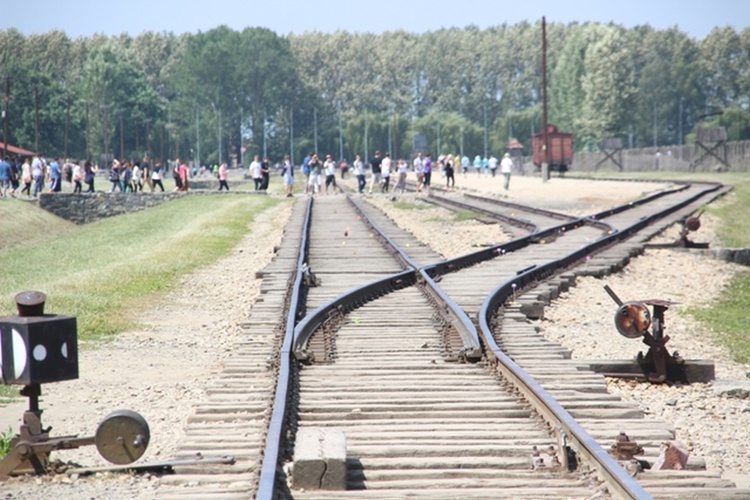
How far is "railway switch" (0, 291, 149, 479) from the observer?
726cm

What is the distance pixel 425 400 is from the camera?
29.9 feet

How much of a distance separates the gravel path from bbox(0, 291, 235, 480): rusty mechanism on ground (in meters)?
0.15

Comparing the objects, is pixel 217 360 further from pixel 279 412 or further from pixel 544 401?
pixel 544 401

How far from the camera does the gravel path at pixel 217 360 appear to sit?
8227mm

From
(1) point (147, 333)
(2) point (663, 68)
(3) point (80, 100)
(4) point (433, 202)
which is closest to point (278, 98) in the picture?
(3) point (80, 100)

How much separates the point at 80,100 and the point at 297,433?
139 metres

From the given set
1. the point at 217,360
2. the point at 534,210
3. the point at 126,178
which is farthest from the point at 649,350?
the point at 126,178

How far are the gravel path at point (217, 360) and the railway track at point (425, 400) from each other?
43 centimetres

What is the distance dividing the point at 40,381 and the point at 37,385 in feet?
0.25

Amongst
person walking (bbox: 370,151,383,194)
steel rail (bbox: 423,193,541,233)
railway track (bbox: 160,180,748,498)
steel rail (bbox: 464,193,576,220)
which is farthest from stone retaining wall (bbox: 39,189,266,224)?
railway track (bbox: 160,180,748,498)

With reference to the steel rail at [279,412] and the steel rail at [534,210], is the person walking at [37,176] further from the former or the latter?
the steel rail at [279,412]

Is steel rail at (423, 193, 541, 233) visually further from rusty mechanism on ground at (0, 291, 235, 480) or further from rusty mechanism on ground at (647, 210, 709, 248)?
rusty mechanism on ground at (0, 291, 235, 480)

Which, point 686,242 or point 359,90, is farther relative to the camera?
point 359,90

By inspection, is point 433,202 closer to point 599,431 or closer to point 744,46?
point 599,431
